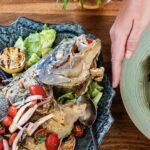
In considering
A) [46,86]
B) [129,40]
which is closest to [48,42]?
[46,86]

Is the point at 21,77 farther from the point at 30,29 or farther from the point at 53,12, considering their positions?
the point at 53,12

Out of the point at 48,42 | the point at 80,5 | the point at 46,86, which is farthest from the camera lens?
the point at 80,5

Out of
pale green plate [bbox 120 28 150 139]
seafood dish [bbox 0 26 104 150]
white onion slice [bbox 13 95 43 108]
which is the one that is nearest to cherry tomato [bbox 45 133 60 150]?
seafood dish [bbox 0 26 104 150]

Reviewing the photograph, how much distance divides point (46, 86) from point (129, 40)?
249 mm

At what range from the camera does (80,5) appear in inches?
57.6

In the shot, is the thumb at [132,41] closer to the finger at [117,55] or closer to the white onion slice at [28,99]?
the finger at [117,55]

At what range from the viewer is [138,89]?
3.95ft

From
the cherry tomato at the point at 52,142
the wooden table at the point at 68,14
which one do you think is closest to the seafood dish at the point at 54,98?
the cherry tomato at the point at 52,142

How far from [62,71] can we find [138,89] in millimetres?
212

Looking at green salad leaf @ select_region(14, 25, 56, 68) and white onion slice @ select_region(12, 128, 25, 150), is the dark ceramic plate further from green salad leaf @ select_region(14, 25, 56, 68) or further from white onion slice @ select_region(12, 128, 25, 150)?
white onion slice @ select_region(12, 128, 25, 150)

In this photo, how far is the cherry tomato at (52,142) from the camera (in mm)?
1126

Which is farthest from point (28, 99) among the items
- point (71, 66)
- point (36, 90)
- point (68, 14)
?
point (68, 14)

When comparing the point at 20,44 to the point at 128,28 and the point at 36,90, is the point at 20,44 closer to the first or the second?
the point at 36,90

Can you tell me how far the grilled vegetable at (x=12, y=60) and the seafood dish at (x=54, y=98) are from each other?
0.10ft
